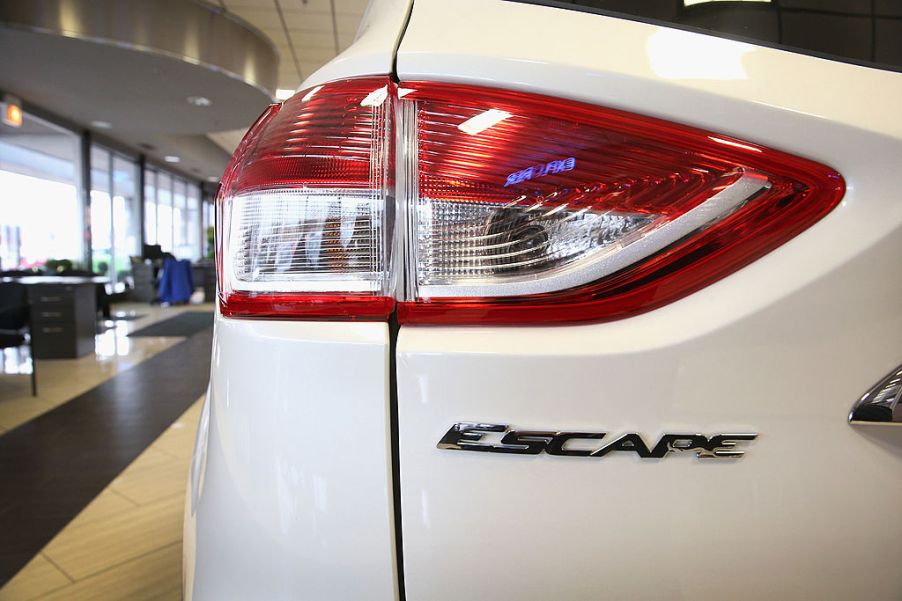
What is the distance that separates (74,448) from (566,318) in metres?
3.16

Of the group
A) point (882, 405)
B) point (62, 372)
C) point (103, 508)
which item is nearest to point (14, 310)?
point (62, 372)

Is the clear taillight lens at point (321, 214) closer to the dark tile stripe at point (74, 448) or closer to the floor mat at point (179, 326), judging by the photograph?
the dark tile stripe at point (74, 448)

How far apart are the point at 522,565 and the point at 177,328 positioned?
7660 mm

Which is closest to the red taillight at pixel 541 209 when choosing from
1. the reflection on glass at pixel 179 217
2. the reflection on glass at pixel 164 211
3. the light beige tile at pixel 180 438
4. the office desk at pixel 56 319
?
the light beige tile at pixel 180 438

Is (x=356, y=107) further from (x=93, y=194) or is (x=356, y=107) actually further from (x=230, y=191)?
(x=93, y=194)

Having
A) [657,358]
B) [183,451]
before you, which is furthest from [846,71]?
[183,451]

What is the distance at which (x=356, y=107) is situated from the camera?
0.44 metres

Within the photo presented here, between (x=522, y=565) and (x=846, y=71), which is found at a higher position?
(x=846, y=71)

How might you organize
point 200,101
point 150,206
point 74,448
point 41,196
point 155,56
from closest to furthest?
point 74,448
point 155,56
point 200,101
point 41,196
point 150,206

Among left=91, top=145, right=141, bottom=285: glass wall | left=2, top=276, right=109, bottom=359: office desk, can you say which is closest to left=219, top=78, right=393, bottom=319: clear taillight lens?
left=2, top=276, right=109, bottom=359: office desk

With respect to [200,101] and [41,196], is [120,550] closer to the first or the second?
[200,101]

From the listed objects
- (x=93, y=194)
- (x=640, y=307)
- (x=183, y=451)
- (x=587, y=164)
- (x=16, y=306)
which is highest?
(x=93, y=194)

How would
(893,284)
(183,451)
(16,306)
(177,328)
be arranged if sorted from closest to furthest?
1. (893,284)
2. (183,451)
3. (16,306)
4. (177,328)

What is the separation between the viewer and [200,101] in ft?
24.7
